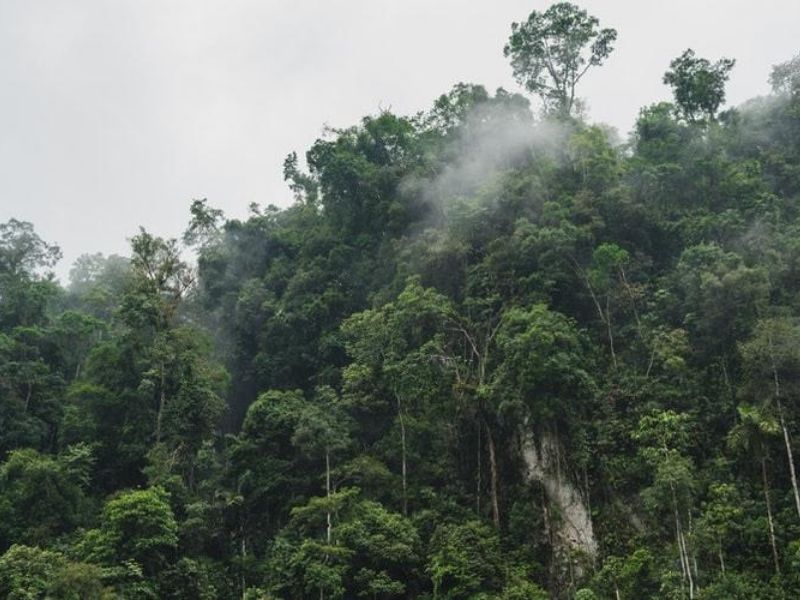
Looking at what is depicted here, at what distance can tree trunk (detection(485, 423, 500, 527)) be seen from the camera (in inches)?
801

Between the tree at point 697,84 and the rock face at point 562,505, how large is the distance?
19.4 meters

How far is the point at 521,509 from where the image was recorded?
19.8 meters

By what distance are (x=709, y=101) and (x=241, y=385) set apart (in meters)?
23.6

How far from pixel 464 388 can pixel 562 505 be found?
4.32 metres

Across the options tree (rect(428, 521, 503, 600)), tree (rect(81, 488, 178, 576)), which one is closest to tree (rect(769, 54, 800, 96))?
tree (rect(428, 521, 503, 600))

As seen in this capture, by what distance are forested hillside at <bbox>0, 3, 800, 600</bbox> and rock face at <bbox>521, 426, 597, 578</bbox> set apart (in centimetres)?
6

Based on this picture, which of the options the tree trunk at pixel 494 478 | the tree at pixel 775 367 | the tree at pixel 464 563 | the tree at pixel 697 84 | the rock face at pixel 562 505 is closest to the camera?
the tree at pixel 775 367

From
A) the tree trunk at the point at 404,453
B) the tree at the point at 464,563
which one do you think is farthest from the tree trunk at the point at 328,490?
the tree at the point at 464,563

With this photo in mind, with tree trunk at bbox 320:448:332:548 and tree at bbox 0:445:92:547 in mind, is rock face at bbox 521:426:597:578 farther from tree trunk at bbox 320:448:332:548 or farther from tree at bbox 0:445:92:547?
tree at bbox 0:445:92:547

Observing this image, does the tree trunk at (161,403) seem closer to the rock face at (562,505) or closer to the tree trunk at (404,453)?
the tree trunk at (404,453)

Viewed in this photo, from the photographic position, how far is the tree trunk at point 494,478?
801 inches

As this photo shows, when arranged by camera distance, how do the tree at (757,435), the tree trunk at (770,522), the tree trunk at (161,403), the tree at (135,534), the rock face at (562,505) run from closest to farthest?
the tree trunk at (770,522) < the tree at (757,435) < the rock face at (562,505) < the tree at (135,534) < the tree trunk at (161,403)

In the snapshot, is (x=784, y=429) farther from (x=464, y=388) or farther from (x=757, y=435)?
(x=464, y=388)

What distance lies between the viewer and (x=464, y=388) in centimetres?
2209
